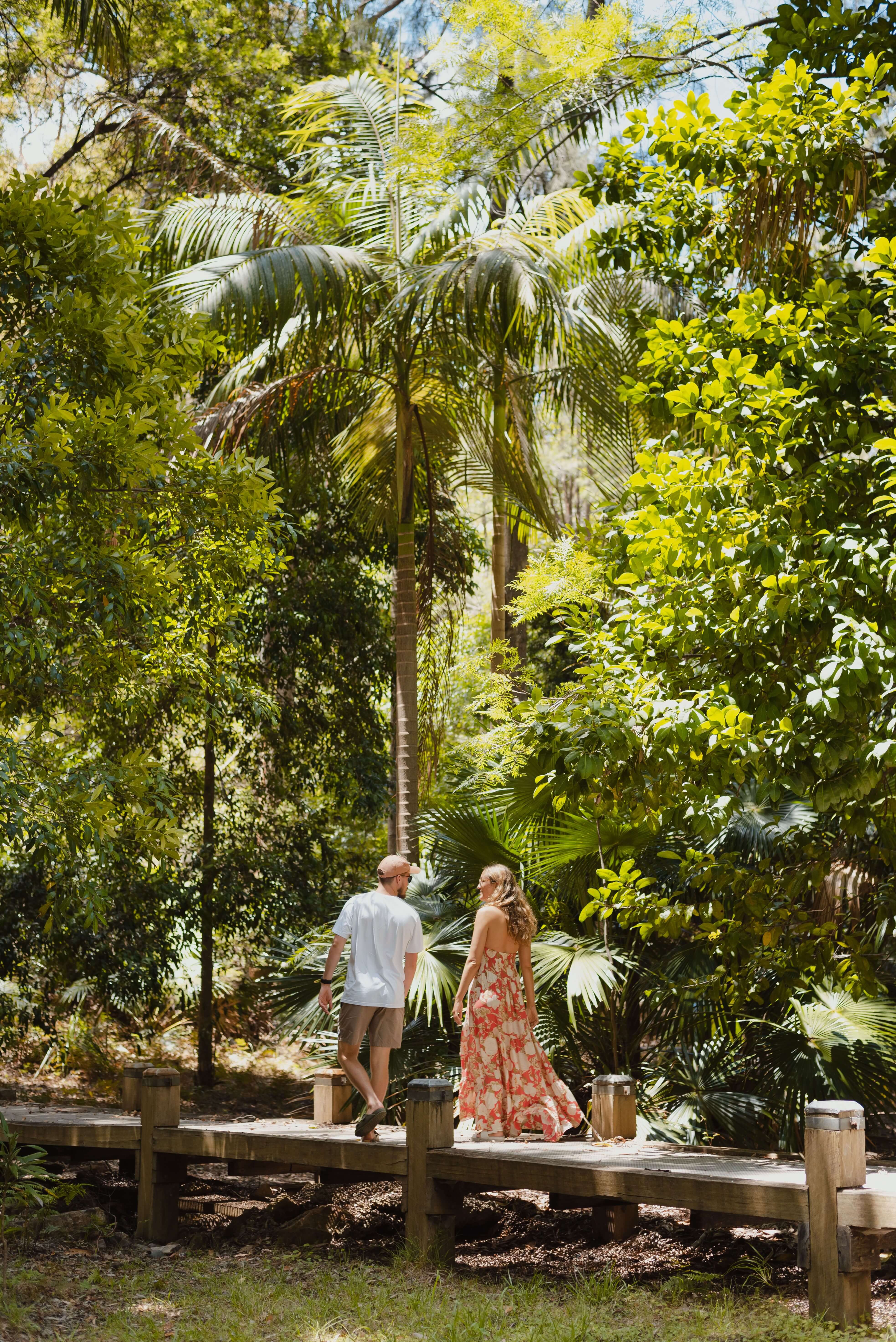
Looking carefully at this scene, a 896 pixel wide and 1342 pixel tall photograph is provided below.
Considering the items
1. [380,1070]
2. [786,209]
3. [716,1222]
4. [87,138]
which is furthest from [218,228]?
[716,1222]

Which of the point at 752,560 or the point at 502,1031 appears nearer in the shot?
the point at 752,560

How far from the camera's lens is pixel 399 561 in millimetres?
11375

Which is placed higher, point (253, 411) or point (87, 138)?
point (87, 138)

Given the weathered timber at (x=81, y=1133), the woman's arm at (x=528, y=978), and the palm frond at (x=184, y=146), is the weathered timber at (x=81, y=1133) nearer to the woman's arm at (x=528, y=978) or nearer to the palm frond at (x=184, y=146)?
the woman's arm at (x=528, y=978)

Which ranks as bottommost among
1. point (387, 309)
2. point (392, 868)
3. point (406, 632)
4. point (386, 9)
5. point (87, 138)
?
point (392, 868)

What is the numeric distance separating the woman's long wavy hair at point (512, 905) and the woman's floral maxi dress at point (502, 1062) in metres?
0.17

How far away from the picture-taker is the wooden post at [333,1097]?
8258mm

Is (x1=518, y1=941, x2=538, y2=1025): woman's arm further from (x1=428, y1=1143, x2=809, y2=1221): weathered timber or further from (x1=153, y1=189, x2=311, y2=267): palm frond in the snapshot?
(x1=153, y1=189, x2=311, y2=267): palm frond

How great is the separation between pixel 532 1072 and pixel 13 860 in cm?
554

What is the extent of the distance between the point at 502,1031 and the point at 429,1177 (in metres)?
1.05

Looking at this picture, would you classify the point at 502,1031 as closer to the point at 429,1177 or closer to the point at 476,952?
the point at 476,952

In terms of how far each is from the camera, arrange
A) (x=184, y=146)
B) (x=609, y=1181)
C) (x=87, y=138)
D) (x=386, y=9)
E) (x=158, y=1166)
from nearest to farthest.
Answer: (x=609, y=1181) → (x=158, y=1166) → (x=184, y=146) → (x=87, y=138) → (x=386, y=9)

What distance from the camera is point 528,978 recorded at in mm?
7430

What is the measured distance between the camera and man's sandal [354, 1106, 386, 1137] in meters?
7.10
